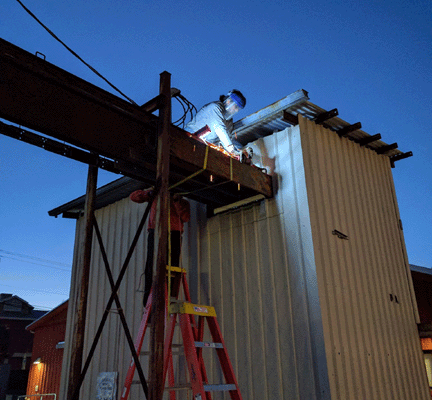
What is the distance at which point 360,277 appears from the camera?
7.22 meters

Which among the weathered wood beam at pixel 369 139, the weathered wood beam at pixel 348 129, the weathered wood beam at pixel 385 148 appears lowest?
the weathered wood beam at pixel 348 129

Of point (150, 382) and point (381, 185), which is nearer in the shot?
point (150, 382)

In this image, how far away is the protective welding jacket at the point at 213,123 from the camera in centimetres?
673

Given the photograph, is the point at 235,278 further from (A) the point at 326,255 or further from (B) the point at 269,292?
(A) the point at 326,255

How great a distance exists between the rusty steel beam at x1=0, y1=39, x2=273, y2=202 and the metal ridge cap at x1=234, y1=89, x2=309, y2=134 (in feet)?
5.62

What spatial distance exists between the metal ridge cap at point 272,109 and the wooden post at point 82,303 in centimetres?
297

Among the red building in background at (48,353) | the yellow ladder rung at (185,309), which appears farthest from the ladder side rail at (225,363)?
the red building in background at (48,353)

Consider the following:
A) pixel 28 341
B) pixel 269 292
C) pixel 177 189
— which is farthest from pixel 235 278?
pixel 28 341

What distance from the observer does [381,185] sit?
9.12m

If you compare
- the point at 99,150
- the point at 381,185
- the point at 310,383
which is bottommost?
the point at 310,383

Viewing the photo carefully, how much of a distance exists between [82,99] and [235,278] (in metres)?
4.03

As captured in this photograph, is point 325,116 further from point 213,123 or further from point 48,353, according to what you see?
point 48,353

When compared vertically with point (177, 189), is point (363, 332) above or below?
below

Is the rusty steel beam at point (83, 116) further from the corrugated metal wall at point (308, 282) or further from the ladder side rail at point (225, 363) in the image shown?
the ladder side rail at point (225, 363)
